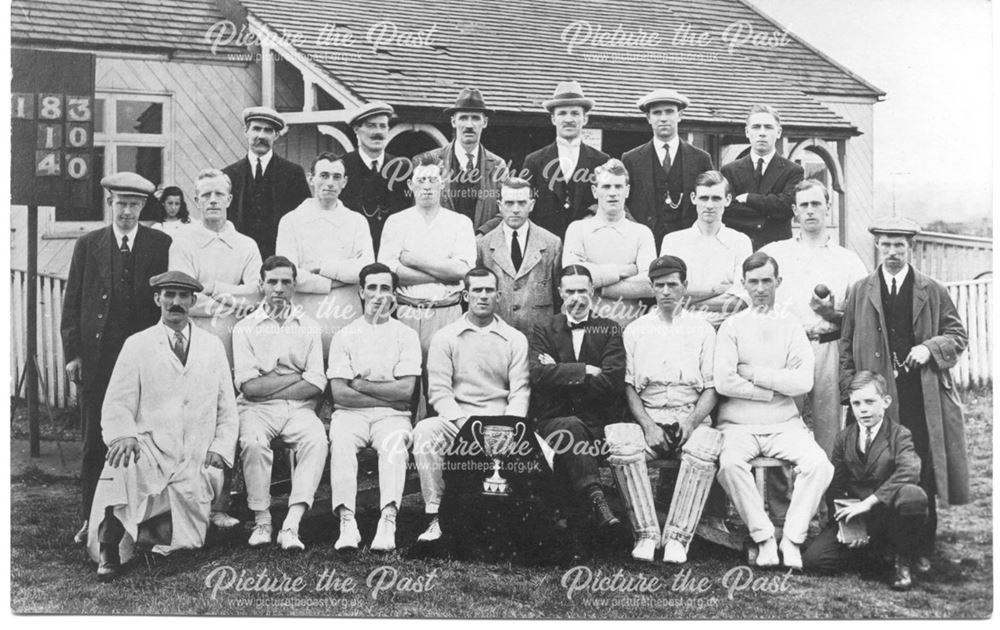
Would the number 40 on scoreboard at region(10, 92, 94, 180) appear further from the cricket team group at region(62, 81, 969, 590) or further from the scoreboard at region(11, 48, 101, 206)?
the cricket team group at region(62, 81, 969, 590)

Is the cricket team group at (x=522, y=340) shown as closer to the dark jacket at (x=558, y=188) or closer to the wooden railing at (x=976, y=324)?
the dark jacket at (x=558, y=188)

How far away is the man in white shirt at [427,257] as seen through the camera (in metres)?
6.42

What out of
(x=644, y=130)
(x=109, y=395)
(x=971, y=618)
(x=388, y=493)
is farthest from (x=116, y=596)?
(x=971, y=618)

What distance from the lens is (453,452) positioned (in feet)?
20.1

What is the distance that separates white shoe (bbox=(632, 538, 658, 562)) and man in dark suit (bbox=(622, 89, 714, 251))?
1795mm

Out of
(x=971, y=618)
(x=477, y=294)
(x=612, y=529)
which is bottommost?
(x=971, y=618)

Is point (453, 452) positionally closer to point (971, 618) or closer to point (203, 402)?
point (203, 402)

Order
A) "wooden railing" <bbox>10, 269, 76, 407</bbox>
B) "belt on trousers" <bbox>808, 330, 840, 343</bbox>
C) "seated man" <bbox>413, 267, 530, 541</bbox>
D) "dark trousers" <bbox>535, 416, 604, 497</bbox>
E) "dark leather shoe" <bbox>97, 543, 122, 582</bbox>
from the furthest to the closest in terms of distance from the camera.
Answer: "wooden railing" <bbox>10, 269, 76, 407</bbox>
"belt on trousers" <bbox>808, 330, 840, 343</bbox>
"dark leather shoe" <bbox>97, 543, 122, 582</bbox>
"seated man" <bbox>413, 267, 530, 541</bbox>
"dark trousers" <bbox>535, 416, 604, 497</bbox>

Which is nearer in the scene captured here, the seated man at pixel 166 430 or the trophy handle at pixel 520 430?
the trophy handle at pixel 520 430

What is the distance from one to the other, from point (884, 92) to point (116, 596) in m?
5.85

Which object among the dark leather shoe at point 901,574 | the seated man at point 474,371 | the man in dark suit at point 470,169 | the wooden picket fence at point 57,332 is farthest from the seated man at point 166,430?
the dark leather shoe at point 901,574

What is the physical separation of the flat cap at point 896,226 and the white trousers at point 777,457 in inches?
56.1

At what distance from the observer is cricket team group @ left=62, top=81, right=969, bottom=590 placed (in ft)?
20.1

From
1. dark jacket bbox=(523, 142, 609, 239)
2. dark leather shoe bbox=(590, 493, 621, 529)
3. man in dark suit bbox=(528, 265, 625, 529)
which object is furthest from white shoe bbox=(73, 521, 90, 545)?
dark jacket bbox=(523, 142, 609, 239)
